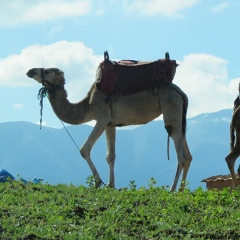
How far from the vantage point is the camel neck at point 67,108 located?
16828 mm

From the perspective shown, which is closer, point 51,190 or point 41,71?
point 51,190

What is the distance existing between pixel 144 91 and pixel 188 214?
194 inches

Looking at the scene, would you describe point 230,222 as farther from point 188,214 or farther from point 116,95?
point 116,95

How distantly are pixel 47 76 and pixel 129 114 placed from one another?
1829 millimetres

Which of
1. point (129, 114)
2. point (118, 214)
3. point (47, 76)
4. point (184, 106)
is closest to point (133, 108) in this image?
point (129, 114)

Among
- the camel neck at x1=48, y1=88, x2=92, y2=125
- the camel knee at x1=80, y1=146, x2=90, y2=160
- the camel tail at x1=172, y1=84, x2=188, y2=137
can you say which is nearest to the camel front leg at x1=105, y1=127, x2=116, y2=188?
the camel neck at x1=48, y1=88, x2=92, y2=125

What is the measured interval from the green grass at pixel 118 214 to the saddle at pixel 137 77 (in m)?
2.81

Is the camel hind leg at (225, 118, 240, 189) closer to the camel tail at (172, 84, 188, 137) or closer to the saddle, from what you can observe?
the camel tail at (172, 84, 188, 137)

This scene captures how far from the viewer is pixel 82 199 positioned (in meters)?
12.7

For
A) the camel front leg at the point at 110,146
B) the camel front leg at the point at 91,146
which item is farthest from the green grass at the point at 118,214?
the camel front leg at the point at 110,146

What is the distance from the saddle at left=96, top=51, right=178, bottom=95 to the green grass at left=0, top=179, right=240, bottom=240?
2.81 metres

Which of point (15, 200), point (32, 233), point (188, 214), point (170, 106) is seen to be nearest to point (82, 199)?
point (15, 200)

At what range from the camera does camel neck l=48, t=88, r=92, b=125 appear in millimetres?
16828

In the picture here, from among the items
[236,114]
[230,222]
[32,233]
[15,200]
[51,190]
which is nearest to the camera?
[32,233]
